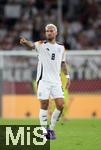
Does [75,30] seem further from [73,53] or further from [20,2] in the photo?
[73,53]

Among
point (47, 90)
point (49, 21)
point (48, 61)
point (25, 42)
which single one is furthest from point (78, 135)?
point (49, 21)

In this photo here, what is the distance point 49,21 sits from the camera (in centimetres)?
3016

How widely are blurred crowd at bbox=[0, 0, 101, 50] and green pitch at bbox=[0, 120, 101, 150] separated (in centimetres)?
760

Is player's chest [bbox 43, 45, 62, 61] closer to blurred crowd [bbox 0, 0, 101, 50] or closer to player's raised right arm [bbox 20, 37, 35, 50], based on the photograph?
player's raised right arm [bbox 20, 37, 35, 50]

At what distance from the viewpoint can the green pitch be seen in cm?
1542

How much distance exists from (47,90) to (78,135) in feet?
4.78

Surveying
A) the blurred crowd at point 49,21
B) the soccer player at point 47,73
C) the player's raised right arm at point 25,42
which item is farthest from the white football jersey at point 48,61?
the blurred crowd at point 49,21

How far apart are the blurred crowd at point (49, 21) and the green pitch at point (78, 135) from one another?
760cm

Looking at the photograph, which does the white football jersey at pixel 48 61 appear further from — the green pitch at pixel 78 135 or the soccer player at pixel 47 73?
the green pitch at pixel 78 135

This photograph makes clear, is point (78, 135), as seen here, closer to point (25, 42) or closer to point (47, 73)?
point (47, 73)

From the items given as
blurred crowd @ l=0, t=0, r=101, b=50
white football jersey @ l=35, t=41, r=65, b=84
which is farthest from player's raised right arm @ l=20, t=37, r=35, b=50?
blurred crowd @ l=0, t=0, r=101, b=50

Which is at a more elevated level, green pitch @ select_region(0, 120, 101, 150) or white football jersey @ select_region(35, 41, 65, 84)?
white football jersey @ select_region(35, 41, 65, 84)

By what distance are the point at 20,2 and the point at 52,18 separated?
1520 millimetres

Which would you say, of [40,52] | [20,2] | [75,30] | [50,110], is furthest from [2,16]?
[40,52]
